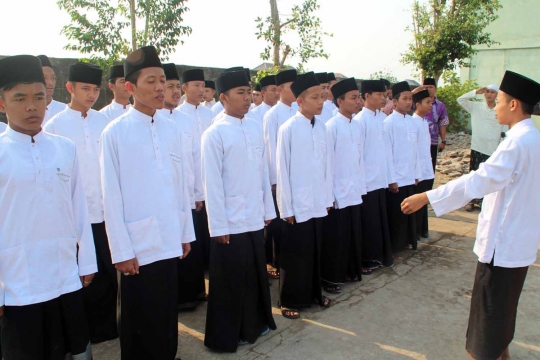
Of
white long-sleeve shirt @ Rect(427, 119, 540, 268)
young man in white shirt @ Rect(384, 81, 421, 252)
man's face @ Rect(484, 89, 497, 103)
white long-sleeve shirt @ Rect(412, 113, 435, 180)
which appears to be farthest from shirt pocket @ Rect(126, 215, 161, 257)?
man's face @ Rect(484, 89, 497, 103)

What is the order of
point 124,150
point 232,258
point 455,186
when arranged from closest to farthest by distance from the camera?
point 124,150 < point 455,186 < point 232,258

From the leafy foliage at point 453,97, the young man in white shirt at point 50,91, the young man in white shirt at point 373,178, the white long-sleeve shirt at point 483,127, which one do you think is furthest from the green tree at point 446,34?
the young man in white shirt at point 50,91

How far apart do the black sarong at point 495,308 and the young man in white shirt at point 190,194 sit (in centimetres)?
243

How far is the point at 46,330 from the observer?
2.25 meters

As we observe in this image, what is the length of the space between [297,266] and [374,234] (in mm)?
1478

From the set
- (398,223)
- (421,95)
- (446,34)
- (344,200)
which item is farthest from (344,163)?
(446,34)

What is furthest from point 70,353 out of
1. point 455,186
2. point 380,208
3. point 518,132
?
point 380,208

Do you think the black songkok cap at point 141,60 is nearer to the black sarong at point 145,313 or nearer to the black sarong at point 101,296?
the black sarong at point 145,313

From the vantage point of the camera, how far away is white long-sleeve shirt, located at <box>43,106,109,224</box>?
346 centimetres

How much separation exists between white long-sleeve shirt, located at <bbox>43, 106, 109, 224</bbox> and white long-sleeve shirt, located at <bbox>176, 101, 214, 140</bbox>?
5.34ft

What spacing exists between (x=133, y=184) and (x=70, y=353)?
1.00m

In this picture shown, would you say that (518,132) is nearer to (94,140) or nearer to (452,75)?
(94,140)

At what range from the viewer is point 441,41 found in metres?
14.2

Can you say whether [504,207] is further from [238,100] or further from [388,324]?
[238,100]
